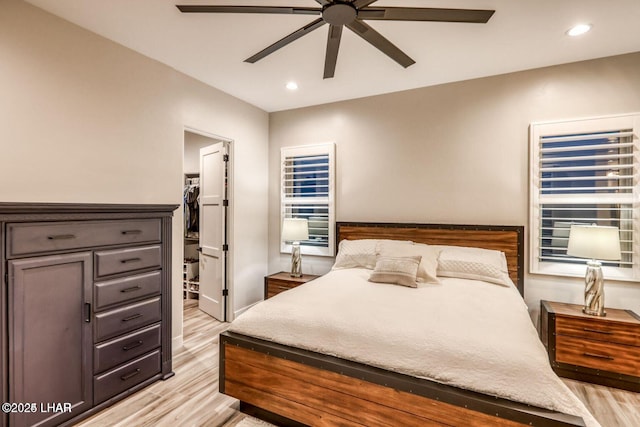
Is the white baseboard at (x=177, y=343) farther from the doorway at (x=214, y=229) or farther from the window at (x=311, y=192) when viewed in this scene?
the window at (x=311, y=192)

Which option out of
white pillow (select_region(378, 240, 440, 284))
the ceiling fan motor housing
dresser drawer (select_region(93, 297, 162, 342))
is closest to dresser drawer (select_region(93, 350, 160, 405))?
dresser drawer (select_region(93, 297, 162, 342))

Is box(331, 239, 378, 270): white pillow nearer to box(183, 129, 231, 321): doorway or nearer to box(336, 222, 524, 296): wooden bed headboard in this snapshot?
box(336, 222, 524, 296): wooden bed headboard

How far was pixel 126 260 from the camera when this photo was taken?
242 centimetres

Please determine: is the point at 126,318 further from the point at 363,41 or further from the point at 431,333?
the point at 363,41

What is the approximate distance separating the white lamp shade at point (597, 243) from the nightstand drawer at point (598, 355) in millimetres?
716

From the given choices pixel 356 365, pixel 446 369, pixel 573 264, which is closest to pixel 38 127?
pixel 356 365

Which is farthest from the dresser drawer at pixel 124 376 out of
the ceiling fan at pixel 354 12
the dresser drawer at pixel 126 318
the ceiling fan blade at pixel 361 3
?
the ceiling fan blade at pixel 361 3

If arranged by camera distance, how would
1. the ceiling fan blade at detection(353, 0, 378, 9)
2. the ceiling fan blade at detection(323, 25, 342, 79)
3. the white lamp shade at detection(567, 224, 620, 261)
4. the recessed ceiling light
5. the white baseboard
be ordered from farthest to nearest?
the white baseboard → the white lamp shade at detection(567, 224, 620, 261) → the recessed ceiling light → the ceiling fan blade at detection(323, 25, 342, 79) → the ceiling fan blade at detection(353, 0, 378, 9)

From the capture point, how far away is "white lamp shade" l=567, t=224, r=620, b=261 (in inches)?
99.3

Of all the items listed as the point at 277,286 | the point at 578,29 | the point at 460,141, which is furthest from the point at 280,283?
the point at 578,29

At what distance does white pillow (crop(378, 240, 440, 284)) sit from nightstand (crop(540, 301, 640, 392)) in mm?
A: 1029

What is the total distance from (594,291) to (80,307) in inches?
158

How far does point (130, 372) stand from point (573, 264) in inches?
160

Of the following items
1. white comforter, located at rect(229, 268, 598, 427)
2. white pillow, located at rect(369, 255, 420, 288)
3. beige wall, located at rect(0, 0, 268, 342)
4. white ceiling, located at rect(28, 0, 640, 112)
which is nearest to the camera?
white comforter, located at rect(229, 268, 598, 427)
